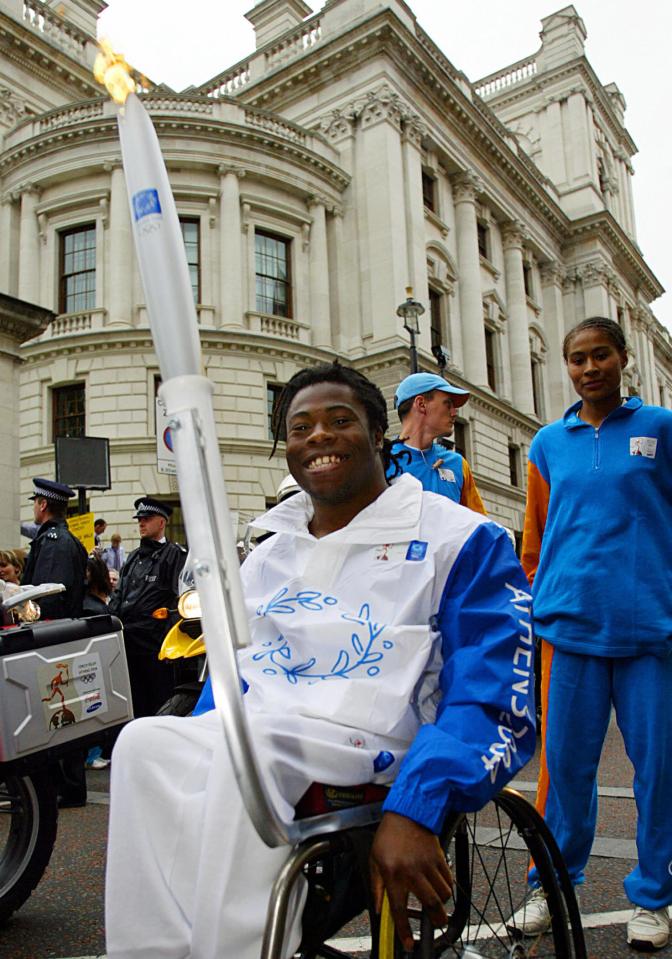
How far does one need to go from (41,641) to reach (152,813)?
7.05 ft

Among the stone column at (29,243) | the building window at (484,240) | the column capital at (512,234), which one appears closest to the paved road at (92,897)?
the stone column at (29,243)

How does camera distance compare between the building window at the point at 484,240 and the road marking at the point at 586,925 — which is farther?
the building window at the point at 484,240

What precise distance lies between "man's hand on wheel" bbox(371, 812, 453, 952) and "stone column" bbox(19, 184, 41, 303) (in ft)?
81.7

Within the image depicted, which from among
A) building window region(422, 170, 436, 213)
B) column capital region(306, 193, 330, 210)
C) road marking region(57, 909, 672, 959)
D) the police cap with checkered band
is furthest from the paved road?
building window region(422, 170, 436, 213)

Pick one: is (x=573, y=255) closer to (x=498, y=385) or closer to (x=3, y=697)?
(x=498, y=385)

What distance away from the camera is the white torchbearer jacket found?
1622 mm

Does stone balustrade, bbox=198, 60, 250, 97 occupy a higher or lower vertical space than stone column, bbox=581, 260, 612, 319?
higher

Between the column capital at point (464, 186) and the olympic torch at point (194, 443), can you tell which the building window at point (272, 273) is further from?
the olympic torch at point (194, 443)

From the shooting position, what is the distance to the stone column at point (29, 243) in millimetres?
24219

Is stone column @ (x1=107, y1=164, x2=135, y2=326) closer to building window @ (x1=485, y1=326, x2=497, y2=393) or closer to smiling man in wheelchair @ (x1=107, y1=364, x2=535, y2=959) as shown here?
building window @ (x1=485, y1=326, x2=497, y2=393)

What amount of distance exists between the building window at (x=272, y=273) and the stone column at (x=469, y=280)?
788 cm

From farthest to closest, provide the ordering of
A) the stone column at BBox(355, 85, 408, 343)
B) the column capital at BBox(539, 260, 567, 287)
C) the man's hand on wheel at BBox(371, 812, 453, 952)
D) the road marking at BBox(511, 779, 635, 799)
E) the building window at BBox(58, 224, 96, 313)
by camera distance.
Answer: the column capital at BBox(539, 260, 567, 287) < the stone column at BBox(355, 85, 408, 343) < the building window at BBox(58, 224, 96, 313) < the road marking at BBox(511, 779, 635, 799) < the man's hand on wheel at BBox(371, 812, 453, 952)

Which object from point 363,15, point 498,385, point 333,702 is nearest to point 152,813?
point 333,702

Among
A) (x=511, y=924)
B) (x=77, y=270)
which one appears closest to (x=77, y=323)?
(x=77, y=270)
